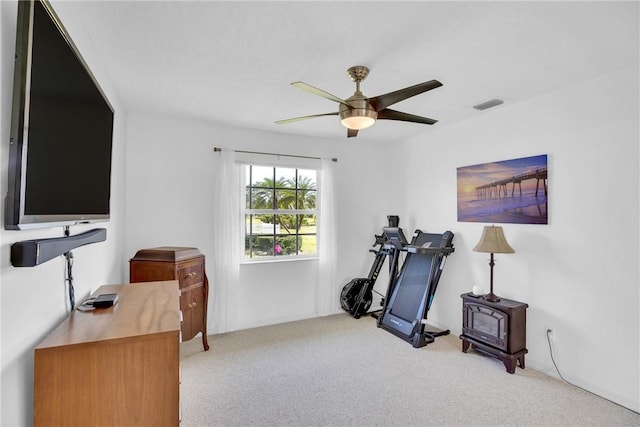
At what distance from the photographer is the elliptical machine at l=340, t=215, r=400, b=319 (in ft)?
14.3

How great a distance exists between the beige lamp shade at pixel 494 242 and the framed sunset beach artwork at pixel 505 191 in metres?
0.23

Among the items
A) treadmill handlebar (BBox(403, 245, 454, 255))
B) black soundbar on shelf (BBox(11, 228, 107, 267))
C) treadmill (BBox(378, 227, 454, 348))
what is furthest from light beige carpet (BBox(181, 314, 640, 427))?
black soundbar on shelf (BBox(11, 228, 107, 267))

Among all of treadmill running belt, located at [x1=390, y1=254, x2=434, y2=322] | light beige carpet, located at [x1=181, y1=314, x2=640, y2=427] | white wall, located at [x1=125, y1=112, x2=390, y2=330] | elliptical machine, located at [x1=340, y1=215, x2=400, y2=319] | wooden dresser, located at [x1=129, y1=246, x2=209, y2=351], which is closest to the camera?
light beige carpet, located at [x1=181, y1=314, x2=640, y2=427]

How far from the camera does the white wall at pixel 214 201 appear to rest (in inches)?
139

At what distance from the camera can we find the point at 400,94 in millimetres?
2057

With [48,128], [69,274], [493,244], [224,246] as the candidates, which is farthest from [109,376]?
[493,244]

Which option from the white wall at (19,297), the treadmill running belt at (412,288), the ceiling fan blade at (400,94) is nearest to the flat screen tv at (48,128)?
the white wall at (19,297)

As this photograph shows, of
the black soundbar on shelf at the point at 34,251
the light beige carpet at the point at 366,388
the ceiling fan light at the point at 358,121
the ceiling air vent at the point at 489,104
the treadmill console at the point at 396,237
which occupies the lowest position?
the light beige carpet at the point at 366,388

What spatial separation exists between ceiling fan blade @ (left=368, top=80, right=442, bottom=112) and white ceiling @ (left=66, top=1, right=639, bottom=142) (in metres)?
0.29

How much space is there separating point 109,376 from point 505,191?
341cm

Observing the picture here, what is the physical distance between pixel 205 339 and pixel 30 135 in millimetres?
2787

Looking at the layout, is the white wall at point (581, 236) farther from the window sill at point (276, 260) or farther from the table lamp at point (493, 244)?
the window sill at point (276, 260)

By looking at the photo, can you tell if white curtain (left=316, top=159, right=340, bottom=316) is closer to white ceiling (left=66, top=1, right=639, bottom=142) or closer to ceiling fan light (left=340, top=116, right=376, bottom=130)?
white ceiling (left=66, top=1, right=639, bottom=142)

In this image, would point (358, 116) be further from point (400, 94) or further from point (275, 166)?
point (275, 166)
